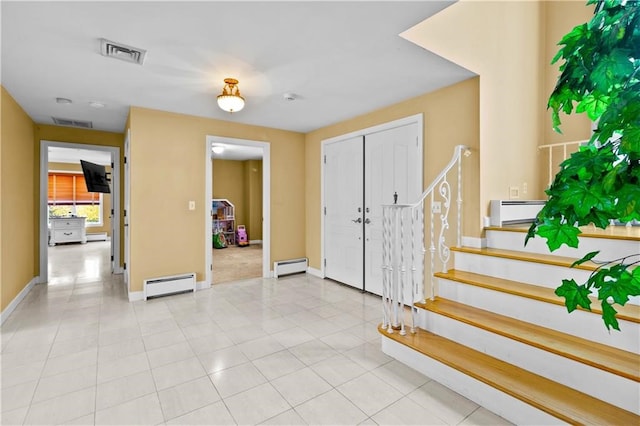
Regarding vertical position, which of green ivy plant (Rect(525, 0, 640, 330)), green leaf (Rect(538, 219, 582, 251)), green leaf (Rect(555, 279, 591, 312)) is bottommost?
green leaf (Rect(555, 279, 591, 312))

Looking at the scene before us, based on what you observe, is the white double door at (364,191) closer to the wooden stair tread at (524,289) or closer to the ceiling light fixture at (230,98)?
the wooden stair tread at (524,289)

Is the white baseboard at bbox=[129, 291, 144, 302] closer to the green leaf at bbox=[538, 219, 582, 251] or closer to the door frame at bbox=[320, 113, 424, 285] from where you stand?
the door frame at bbox=[320, 113, 424, 285]

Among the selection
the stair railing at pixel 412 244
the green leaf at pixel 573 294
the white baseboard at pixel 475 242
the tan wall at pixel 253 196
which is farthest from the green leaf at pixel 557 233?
the tan wall at pixel 253 196

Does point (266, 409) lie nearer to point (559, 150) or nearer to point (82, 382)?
point (82, 382)

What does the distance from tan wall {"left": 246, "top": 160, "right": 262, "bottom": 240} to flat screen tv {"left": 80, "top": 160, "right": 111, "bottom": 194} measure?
381cm

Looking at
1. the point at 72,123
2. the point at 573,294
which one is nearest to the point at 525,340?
the point at 573,294

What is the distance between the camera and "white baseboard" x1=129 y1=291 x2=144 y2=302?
3.94 meters

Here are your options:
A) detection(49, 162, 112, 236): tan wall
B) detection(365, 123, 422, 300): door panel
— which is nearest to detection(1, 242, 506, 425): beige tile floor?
detection(365, 123, 422, 300): door panel

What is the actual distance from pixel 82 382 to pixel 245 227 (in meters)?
7.30

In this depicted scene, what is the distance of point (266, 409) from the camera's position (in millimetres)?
1913

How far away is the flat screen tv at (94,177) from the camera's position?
5672mm

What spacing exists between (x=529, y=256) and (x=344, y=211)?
2526mm

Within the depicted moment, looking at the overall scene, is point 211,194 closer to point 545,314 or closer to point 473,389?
point 473,389

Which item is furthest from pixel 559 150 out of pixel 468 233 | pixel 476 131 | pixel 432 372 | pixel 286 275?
pixel 286 275
